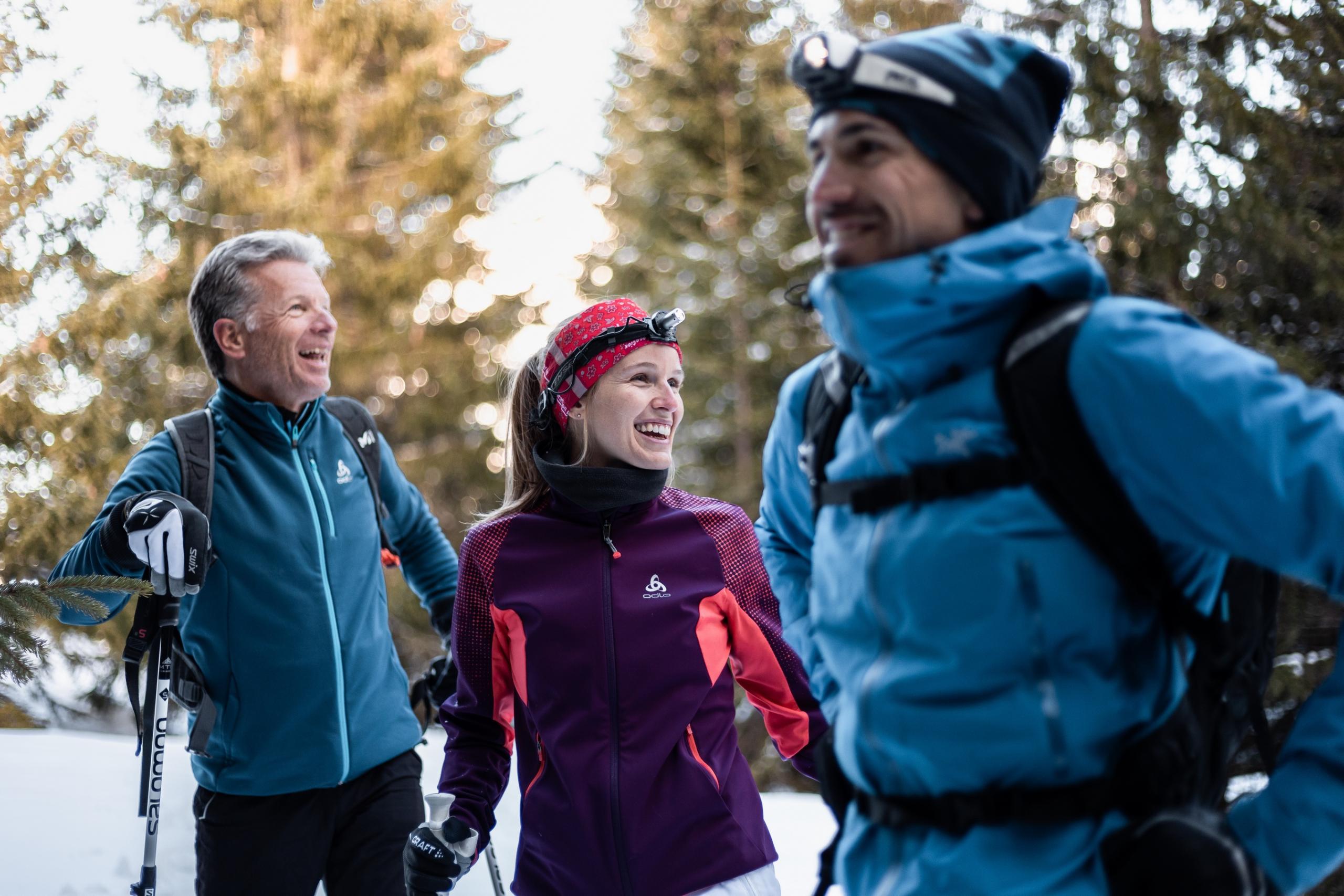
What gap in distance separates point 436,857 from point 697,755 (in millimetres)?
636

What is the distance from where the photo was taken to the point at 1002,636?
4.54ft

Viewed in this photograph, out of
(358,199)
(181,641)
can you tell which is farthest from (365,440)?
(358,199)

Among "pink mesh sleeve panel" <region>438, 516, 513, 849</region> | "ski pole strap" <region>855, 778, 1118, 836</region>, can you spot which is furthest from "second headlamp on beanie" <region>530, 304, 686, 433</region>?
"ski pole strap" <region>855, 778, 1118, 836</region>

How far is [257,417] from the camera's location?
3314 mm

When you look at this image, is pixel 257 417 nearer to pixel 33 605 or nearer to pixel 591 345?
pixel 33 605

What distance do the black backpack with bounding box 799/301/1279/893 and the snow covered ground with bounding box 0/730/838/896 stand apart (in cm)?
318

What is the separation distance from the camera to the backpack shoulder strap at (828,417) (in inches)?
67.2

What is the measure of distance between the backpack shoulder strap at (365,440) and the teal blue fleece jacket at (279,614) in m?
0.16

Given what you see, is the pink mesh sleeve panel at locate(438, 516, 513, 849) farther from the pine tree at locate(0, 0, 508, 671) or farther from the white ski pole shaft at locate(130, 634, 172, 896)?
the pine tree at locate(0, 0, 508, 671)

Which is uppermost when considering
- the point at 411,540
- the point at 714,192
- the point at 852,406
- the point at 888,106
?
the point at 714,192

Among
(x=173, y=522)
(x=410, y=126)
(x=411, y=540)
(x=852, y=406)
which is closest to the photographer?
(x=852, y=406)

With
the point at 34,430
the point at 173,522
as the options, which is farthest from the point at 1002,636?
the point at 34,430

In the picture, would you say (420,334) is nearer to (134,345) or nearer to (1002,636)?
(134,345)

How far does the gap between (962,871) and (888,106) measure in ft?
3.16
